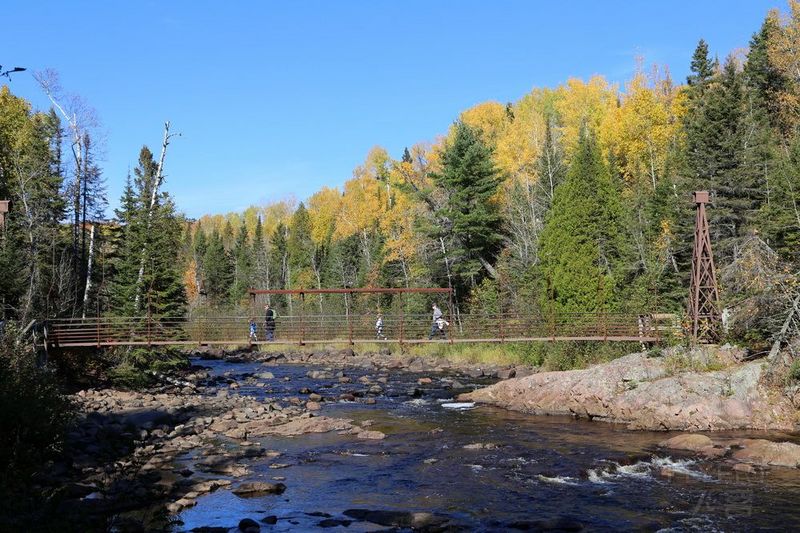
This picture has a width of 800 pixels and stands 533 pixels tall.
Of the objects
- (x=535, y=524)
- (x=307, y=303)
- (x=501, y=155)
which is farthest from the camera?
(x=307, y=303)

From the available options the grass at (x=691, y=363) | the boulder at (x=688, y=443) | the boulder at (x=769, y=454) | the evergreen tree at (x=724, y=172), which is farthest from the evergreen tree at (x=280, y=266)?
the boulder at (x=769, y=454)

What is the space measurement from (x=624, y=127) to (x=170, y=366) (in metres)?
36.5

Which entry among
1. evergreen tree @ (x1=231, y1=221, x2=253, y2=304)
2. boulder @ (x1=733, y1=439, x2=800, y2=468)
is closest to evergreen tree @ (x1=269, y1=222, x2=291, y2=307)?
evergreen tree @ (x1=231, y1=221, x2=253, y2=304)

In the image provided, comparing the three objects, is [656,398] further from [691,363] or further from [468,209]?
[468,209]

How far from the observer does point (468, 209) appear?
39.4 metres

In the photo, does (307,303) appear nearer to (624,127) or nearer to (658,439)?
(624,127)

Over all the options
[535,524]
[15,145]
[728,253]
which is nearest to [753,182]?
[728,253]

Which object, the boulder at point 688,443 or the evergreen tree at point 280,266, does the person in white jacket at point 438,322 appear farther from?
the evergreen tree at point 280,266

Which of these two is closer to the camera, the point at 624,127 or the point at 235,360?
the point at 235,360

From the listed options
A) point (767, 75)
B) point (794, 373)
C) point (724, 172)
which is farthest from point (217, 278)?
point (794, 373)

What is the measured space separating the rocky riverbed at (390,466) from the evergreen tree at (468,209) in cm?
1650

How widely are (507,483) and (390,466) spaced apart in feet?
8.93

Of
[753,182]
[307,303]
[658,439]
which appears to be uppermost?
[753,182]

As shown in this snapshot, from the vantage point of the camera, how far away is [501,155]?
1847 inches
